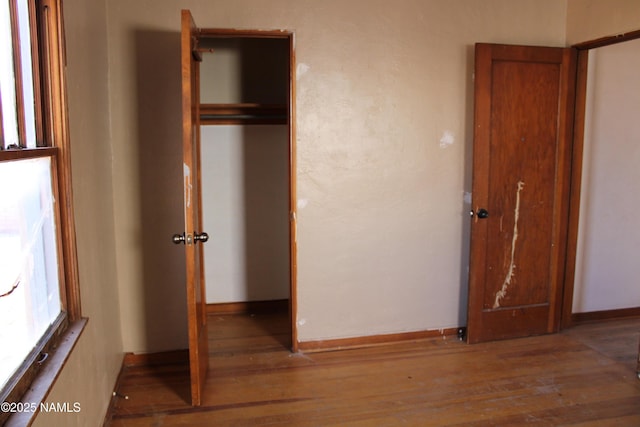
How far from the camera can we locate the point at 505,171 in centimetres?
343

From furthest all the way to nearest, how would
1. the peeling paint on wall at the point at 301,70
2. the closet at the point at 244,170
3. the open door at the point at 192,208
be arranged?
1. the closet at the point at 244,170
2. the peeling paint on wall at the point at 301,70
3. the open door at the point at 192,208

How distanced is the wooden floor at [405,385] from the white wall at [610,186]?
16.2 inches

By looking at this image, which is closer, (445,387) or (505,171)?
(445,387)

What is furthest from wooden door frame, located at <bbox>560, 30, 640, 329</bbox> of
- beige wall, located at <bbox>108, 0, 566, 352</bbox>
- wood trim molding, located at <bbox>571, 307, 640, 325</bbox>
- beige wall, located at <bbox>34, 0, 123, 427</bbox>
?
beige wall, located at <bbox>34, 0, 123, 427</bbox>

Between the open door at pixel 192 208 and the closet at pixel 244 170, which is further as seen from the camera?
the closet at pixel 244 170

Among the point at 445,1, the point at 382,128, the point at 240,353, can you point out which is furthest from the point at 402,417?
the point at 445,1

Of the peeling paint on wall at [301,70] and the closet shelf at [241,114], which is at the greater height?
the peeling paint on wall at [301,70]

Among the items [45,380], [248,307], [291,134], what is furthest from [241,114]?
[45,380]

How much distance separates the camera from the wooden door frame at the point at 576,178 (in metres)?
3.52

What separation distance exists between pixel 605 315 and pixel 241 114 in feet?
10.6

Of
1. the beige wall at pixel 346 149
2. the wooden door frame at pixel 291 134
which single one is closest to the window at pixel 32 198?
the beige wall at pixel 346 149

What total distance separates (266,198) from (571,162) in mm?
2310

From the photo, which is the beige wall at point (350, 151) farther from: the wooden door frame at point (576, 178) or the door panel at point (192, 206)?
the door panel at point (192, 206)

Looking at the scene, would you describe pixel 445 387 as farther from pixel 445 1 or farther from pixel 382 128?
pixel 445 1
